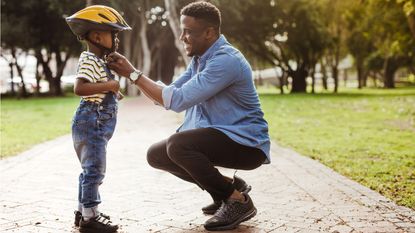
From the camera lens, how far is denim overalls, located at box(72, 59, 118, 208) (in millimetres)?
3994

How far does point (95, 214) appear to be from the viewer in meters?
4.14

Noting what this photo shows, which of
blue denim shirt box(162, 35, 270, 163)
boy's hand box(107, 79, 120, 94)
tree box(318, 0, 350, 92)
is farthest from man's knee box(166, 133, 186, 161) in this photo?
tree box(318, 0, 350, 92)

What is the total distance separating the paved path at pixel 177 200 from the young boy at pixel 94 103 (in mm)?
311

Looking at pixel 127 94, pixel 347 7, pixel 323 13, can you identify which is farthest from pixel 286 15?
pixel 127 94

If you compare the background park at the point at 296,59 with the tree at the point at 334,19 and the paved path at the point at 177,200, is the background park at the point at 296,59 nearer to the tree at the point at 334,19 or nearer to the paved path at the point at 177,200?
the tree at the point at 334,19

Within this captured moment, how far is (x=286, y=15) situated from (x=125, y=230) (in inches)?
1338

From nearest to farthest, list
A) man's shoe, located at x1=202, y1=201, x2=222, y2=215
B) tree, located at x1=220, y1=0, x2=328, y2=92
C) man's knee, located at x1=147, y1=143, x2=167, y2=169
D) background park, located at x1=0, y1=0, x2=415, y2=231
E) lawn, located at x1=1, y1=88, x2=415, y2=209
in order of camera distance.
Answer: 1. man's knee, located at x1=147, y1=143, x2=167, y2=169
2. man's shoe, located at x1=202, y1=201, x2=222, y2=215
3. lawn, located at x1=1, y1=88, x2=415, y2=209
4. background park, located at x1=0, y1=0, x2=415, y2=231
5. tree, located at x1=220, y1=0, x2=328, y2=92

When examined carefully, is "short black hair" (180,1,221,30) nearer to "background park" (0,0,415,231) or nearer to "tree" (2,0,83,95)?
"background park" (0,0,415,231)

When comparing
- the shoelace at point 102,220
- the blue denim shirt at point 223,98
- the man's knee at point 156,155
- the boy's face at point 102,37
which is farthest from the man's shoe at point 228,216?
the boy's face at point 102,37

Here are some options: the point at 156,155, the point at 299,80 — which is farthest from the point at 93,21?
the point at 299,80

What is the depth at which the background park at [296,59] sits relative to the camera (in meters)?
8.88

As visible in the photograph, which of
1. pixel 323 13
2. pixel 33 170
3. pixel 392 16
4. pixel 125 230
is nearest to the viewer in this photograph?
pixel 125 230

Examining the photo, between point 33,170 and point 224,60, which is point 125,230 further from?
point 33,170

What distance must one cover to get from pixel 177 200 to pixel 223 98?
4.81 feet
